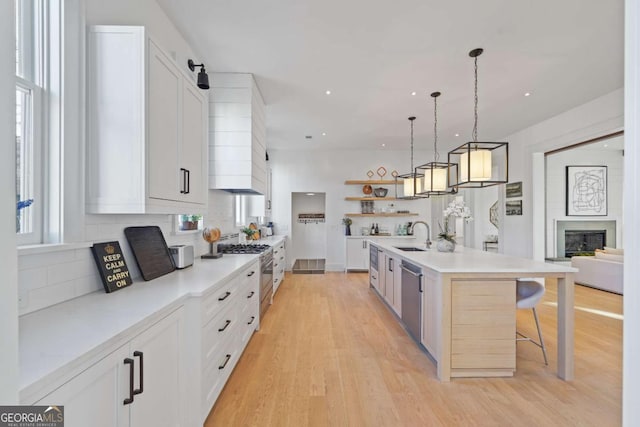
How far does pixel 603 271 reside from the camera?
5.10 m

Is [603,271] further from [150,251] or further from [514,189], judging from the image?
[150,251]

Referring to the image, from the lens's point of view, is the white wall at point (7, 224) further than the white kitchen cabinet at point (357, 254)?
No

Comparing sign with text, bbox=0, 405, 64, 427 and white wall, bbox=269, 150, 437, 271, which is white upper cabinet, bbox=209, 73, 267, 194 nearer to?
sign with text, bbox=0, 405, 64, 427

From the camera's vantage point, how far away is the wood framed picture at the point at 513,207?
242 inches

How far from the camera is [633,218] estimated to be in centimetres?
59

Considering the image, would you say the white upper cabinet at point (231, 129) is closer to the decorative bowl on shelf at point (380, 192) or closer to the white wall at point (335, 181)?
the white wall at point (335, 181)

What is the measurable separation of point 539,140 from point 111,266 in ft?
22.3

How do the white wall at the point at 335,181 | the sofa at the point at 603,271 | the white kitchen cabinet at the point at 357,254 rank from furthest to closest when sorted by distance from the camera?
the white wall at the point at 335,181 < the white kitchen cabinet at the point at 357,254 < the sofa at the point at 603,271

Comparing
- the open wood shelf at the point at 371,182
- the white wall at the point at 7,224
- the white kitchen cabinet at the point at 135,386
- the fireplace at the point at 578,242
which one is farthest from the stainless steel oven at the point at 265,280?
the fireplace at the point at 578,242

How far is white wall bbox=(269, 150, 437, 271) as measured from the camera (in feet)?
23.9

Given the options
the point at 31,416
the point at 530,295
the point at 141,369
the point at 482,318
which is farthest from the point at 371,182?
the point at 31,416

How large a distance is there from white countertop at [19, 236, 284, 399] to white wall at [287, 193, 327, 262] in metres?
6.46

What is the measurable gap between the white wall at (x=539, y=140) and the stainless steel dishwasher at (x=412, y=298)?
12.7 ft

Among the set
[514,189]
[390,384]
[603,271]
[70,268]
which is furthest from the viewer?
[514,189]
